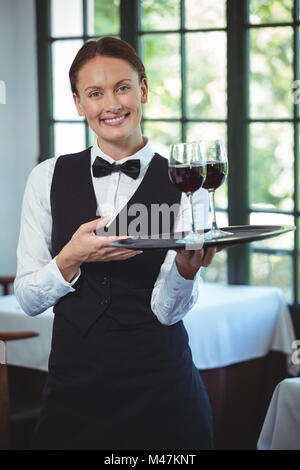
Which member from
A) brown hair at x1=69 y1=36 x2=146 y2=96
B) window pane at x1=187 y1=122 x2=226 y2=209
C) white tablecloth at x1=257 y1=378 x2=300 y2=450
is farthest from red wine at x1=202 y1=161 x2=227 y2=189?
window pane at x1=187 y1=122 x2=226 y2=209

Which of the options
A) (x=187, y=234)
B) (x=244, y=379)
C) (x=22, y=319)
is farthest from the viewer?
(x=244, y=379)

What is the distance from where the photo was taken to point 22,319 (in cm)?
361

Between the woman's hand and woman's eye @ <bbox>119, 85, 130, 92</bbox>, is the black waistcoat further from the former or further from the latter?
woman's eye @ <bbox>119, 85, 130, 92</bbox>

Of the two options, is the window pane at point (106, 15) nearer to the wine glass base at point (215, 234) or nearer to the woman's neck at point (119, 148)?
the woman's neck at point (119, 148)

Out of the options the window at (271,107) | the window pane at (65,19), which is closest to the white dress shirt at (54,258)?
the window pane at (65,19)

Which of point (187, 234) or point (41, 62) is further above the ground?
point (41, 62)

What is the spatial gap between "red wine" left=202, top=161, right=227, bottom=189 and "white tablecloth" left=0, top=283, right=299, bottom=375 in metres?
1.81

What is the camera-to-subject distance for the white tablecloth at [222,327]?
141 inches

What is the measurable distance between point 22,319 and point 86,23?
1.82 metres

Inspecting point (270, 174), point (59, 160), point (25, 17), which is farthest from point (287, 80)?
point (59, 160)

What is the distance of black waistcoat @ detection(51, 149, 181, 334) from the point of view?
1822 mm

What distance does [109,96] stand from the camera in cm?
181

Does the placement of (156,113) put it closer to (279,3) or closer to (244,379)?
(244,379)

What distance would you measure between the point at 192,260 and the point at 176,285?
96 mm
